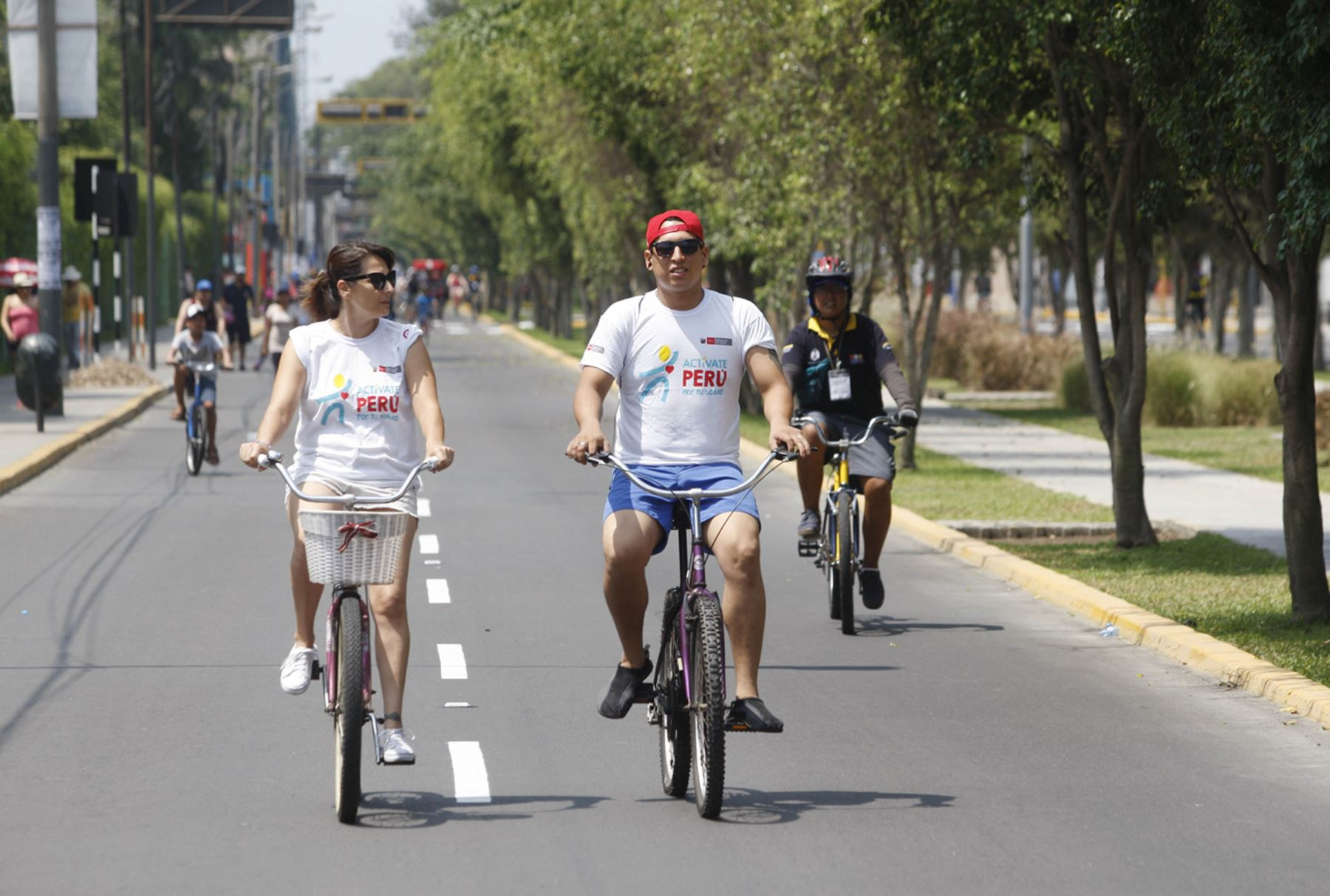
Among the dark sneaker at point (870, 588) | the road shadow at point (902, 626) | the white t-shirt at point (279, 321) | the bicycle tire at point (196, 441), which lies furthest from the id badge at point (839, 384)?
the white t-shirt at point (279, 321)

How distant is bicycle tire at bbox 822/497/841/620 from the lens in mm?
10742

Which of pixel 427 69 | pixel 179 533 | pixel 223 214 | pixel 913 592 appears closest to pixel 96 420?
pixel 179 533

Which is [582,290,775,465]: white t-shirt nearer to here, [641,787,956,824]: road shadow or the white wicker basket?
the white wicker basket

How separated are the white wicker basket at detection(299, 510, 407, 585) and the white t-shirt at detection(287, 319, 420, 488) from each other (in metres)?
0.30

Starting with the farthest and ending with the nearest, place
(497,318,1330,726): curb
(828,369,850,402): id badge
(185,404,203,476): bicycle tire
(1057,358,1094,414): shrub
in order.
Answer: (1057,358,1094,414): shrub → (185,404,203,476): bicycle tire → (828,369,850,402): id badge → (497,318,1330,726): curb

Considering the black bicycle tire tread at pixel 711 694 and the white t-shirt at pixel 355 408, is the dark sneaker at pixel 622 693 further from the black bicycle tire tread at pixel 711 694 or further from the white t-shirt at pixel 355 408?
the white t-shirt at pixel 355 408

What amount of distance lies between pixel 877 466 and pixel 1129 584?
80.5 inches

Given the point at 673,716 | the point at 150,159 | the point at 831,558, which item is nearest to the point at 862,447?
the point at 831,558

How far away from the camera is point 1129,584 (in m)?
11.9

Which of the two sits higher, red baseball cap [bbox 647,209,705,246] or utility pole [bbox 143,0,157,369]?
utility pole [bbox 143,0,157,369]

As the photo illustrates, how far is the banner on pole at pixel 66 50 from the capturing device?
2512 cm

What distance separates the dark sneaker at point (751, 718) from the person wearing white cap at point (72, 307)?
90.3 feet

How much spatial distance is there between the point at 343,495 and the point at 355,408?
310 mm

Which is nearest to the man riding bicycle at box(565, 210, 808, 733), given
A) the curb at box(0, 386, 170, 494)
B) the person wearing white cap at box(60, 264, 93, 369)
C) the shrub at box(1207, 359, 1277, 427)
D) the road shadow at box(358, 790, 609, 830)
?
the road shadow at box(358, 790, 609, 830)
